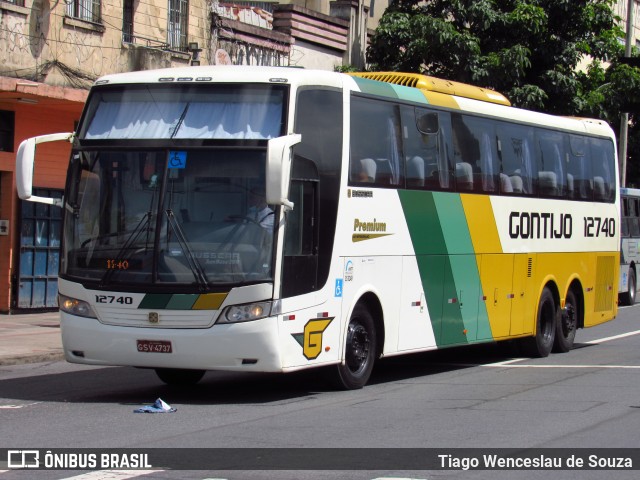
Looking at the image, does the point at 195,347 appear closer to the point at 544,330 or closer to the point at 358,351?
the point at 358,351

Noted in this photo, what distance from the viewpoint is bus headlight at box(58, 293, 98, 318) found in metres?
11.9

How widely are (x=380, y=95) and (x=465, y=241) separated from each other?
273 cm

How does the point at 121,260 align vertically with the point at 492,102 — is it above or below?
below

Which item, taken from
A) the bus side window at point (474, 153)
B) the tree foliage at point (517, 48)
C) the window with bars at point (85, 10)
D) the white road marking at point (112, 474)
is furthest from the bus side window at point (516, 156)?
the tree foliage at point (517, 48)

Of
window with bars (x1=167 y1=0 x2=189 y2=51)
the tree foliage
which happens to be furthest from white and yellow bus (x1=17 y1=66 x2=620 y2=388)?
the tree foliage

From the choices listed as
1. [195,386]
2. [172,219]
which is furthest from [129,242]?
[195,386]

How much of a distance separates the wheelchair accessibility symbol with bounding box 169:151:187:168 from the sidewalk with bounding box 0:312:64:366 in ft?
17.4

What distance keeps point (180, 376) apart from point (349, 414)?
3084 millimetres

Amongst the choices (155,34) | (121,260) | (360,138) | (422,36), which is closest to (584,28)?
(422,36)

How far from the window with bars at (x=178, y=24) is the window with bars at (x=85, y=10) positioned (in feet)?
7.46

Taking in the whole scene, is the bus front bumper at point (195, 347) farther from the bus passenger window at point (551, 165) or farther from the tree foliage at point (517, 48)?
the tree foliage at point (517, 48)

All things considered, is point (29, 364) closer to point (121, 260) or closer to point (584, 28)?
point (121, 260)

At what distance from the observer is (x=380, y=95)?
13.4 m

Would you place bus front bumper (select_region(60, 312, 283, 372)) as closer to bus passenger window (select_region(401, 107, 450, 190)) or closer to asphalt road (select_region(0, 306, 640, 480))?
asphalt road (select_region(0, 306, 640, 480))
